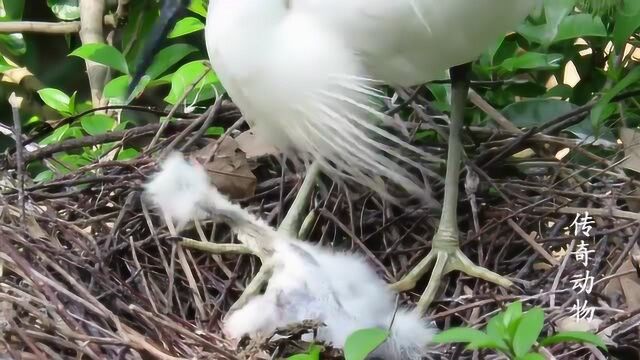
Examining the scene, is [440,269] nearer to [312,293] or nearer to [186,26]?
[312,293]

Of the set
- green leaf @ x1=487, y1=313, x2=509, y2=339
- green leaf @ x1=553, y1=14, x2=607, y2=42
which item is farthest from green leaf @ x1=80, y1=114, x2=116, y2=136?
green leaf @ x1=487, y1=313, x2=509, y2=339

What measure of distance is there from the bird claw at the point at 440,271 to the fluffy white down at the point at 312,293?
0.04 meters

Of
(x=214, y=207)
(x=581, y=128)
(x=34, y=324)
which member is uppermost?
(x=581, y=128)

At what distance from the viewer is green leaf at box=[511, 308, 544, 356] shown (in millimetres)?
624

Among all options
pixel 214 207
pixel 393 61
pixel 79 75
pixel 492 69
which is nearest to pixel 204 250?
pixel 214 207

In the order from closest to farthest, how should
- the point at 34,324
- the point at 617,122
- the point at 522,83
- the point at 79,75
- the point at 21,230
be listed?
the point at 34,324 < the point at 21,230 < the point at 617,122 < the point at 522,83 < the point at 79,75

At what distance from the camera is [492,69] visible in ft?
4.11

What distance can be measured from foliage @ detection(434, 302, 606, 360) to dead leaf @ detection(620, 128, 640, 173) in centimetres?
44

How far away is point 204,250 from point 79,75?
840mm

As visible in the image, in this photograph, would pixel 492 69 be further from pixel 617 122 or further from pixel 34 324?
pixel 34 324

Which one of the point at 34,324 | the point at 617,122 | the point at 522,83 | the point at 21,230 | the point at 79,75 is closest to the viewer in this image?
the point at 34,324

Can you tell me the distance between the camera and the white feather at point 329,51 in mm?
807

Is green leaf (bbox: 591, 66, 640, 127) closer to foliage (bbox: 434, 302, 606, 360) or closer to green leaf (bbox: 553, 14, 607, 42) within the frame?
green leaf (bbox: 553, 14, 607, 42)

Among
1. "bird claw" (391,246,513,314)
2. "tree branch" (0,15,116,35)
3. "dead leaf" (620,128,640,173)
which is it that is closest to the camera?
"bird claw" (391,246,513,314)
